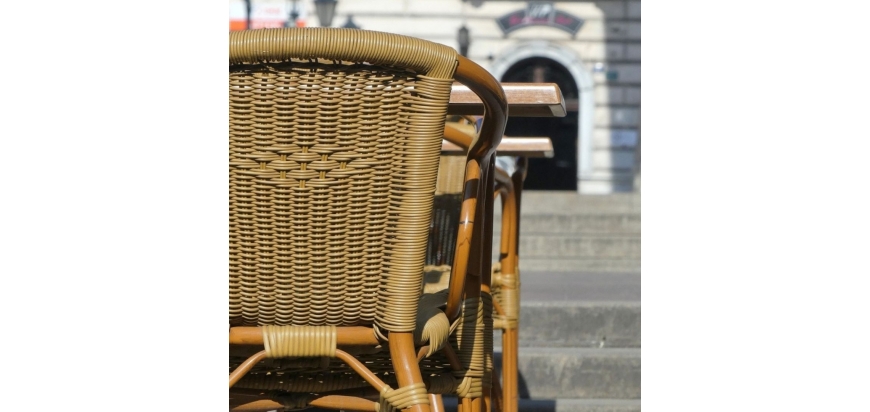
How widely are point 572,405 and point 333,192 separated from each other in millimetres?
2166

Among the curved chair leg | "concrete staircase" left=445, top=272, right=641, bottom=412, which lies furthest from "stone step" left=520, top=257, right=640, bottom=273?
the curved chair leg

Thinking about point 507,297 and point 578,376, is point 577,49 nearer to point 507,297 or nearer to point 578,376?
point 578,376

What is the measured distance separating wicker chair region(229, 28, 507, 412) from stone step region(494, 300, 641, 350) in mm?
2493

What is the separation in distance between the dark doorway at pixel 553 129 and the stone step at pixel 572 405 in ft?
41.3

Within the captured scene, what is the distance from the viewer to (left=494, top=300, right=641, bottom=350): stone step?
3883 millimetres

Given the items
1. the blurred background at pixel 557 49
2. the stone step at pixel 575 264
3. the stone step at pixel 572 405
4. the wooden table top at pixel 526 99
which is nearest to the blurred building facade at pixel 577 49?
the blurred background at pixel 557 49
